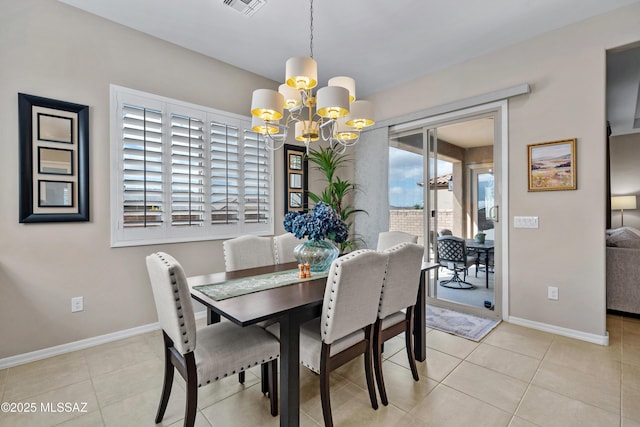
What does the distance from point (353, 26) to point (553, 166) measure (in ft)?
7.60

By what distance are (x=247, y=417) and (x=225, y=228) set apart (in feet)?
6.85

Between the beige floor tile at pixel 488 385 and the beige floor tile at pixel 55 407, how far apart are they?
7.62ft

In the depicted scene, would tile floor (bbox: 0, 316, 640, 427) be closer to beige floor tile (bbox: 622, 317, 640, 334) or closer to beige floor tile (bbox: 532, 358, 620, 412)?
beige floor tile (bbox: 532, 358, 620, 412)

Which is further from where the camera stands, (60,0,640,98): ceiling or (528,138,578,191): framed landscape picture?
(528,138,578,191): framed landscape picture

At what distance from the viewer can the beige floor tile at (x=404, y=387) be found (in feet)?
6.02

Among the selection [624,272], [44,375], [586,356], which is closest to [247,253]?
[44,375]

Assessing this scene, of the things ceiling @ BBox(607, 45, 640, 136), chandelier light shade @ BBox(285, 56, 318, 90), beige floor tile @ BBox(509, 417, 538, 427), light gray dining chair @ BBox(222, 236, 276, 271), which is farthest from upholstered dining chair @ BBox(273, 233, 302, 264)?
ceiling @ BBox(607, 45, 640, 136)

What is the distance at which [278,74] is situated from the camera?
3678 mm

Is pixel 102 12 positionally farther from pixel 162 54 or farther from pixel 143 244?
pixel 143 244

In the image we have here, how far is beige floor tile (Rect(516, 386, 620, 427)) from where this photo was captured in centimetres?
166

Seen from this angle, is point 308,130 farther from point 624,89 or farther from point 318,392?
point 624,89

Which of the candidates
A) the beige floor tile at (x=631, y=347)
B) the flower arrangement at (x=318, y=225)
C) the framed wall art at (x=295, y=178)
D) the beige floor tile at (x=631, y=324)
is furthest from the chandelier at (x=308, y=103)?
the beige floor tile at (x=631, y=324)

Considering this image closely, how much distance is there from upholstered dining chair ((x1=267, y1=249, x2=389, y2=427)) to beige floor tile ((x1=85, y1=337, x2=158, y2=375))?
1.40 metres

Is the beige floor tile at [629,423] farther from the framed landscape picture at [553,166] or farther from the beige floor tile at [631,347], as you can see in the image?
the framed landscape picture at [553,166]
